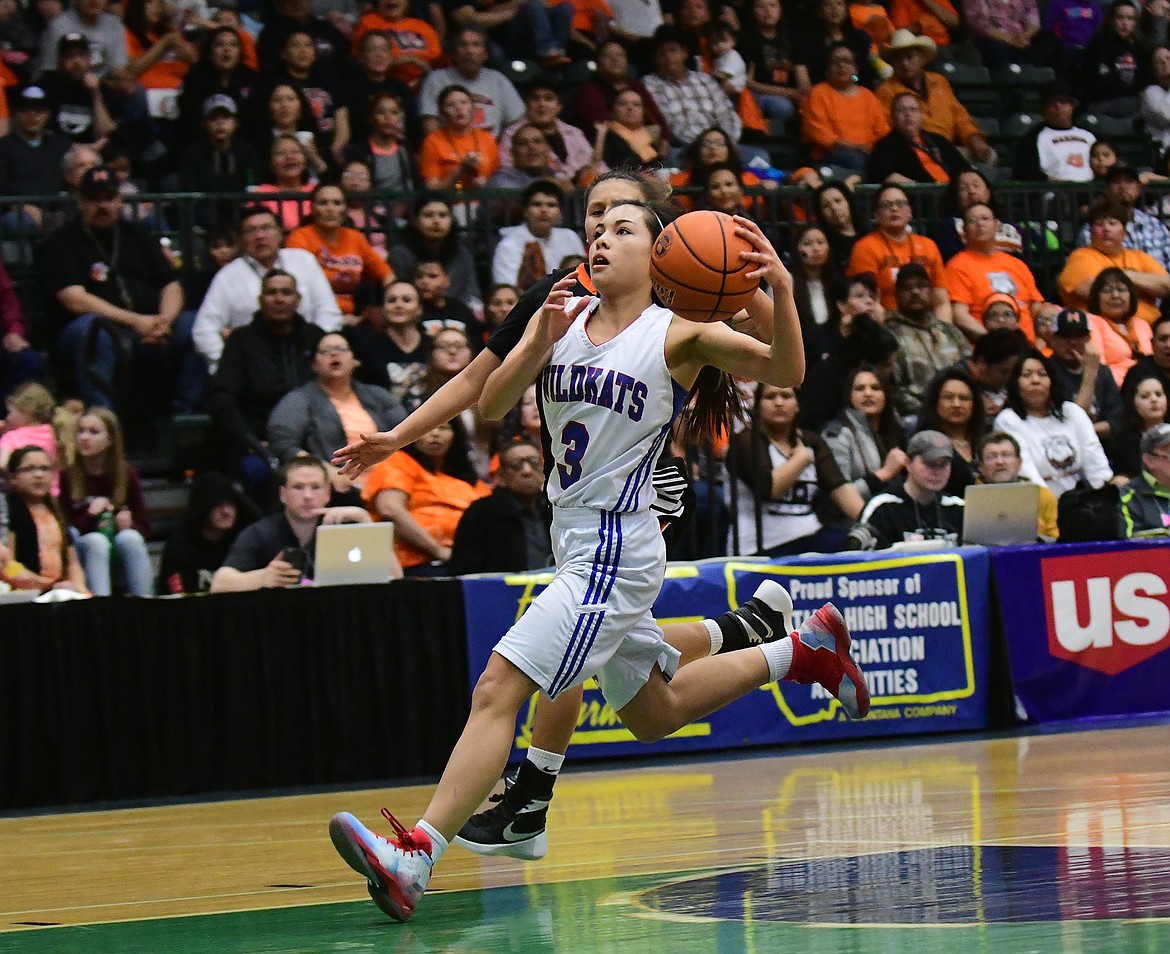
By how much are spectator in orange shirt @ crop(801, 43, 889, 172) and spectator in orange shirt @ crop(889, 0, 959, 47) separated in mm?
2319

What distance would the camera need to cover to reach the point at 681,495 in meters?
5.32

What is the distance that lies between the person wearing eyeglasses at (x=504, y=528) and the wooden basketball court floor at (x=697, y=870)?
1472mm

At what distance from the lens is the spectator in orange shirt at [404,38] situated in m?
13.0

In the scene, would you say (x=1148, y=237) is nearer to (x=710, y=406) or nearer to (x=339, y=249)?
(x=339, y=249)

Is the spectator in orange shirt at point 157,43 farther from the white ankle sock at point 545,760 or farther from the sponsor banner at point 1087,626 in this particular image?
the white ankle sock at point 545,760

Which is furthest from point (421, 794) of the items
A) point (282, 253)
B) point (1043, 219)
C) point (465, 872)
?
point (1043, 219)

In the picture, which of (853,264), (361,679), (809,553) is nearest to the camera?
(361,679)

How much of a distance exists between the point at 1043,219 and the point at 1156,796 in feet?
27.5

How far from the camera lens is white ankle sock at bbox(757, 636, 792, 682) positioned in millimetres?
5453

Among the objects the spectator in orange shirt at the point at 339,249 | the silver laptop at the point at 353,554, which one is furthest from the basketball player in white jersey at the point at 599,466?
the spectator in orange shirt at the point at 339,249

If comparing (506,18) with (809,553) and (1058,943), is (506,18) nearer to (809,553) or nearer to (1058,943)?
(809,553)

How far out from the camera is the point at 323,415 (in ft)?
32.1

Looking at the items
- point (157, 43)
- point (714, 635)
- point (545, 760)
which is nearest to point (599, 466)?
point (545, 760)

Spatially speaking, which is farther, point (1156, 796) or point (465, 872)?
point (1156, 796)
